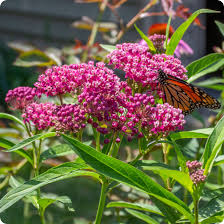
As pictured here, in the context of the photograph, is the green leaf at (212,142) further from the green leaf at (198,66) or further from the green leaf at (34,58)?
the green leaf at (34,58)

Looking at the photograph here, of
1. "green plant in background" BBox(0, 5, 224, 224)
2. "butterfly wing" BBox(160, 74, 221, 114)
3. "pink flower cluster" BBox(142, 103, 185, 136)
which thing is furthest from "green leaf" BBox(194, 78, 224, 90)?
"pink flower cluster" BBox(142, 103, 185, 136)

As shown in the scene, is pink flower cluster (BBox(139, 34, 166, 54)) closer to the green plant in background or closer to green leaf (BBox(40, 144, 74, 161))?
the green plant in background

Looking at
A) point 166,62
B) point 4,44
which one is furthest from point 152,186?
point 4,44

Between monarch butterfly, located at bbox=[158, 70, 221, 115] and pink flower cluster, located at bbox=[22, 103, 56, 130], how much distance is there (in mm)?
316

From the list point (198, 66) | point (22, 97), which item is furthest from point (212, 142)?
point (22, 97)

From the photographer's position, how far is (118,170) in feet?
2.24

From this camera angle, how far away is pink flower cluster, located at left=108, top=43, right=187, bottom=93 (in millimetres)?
907

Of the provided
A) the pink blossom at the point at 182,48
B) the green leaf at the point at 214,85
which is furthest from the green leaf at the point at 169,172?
the pink blossom at the point at 182,48

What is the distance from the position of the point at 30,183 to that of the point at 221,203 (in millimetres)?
432

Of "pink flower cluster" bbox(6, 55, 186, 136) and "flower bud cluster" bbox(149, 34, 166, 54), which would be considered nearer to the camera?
"pink flower cluster" bbox(6, 55, 186, 136)

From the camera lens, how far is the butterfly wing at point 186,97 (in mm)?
1050

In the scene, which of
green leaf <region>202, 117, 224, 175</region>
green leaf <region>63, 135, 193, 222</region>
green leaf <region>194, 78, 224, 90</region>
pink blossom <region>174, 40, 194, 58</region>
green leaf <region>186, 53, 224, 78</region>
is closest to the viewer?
green leaf <region>63, 135, 193, 222</region>

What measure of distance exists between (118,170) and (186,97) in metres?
0.52

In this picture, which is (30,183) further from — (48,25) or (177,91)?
(48,25)
